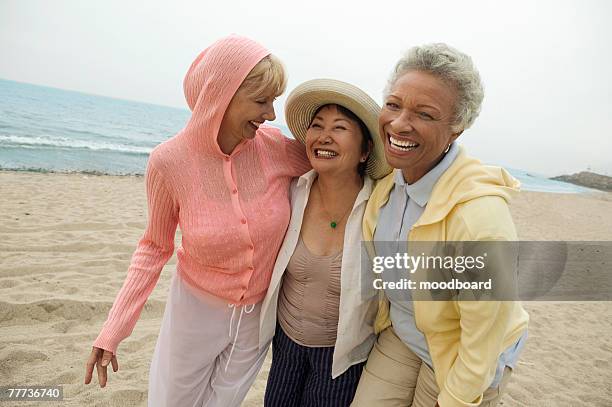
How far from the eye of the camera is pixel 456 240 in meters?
1.55

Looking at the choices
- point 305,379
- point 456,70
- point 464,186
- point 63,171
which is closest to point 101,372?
point 305,379

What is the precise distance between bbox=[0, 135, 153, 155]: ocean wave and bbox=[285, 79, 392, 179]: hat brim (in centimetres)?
1646

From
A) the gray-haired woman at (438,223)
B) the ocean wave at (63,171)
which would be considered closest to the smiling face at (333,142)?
the gray-haired woman at (438,223)

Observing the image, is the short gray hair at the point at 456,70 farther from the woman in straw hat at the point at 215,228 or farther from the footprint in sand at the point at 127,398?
the footprint in sand at the point at 127,398

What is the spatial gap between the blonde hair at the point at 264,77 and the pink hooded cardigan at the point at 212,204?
4 cm

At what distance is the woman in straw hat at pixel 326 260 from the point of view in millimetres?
2051

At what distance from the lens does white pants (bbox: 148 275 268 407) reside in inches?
88.7

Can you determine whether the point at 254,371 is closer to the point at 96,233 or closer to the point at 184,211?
the point at 184,211

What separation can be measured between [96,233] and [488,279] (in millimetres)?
6286

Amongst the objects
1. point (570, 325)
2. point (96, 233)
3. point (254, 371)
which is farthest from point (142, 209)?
point (570, 325)

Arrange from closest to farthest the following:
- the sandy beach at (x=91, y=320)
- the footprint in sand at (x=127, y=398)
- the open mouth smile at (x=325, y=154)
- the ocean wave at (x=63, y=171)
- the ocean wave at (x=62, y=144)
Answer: the open mouth smile at (x=325, y=154), the footprint in sand at (x=127, y=398), the sandy beach at (x=91, y=320), the ocean wave at (x=63, y=171), the ocean wave at (x=62, y=144)

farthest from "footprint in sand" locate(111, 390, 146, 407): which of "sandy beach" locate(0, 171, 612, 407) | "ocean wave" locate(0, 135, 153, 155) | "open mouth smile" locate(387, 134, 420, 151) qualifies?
"ocean wave" locate(0, 135, 153, 155)

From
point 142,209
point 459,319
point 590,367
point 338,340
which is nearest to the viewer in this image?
point 459,319

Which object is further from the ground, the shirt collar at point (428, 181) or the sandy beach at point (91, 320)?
the shirt collar at point (428, 181)
